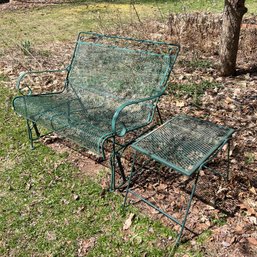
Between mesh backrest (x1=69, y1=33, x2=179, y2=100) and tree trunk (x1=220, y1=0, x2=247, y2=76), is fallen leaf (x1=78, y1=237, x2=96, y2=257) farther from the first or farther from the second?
tree trunk (x1=220, y1=0, x2=247, y2=76)

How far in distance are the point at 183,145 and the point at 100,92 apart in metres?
1.51

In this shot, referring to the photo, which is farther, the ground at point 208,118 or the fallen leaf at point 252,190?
the fallen leaf at point 252,190

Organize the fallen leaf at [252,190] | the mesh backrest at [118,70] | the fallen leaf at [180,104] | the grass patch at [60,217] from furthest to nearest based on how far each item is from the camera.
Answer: the fallen leaf at [180,104] → the mesh backrest at [118,70] → the fallen leaf at [252,190] → the grass patch at [60,217]

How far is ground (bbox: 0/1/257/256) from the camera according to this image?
8.04 feet

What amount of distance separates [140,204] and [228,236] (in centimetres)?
81

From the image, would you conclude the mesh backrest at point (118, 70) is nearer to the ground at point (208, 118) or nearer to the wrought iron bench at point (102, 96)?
the wrought iron bench at point (102, 96)

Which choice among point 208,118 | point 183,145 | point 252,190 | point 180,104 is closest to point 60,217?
point 183,145

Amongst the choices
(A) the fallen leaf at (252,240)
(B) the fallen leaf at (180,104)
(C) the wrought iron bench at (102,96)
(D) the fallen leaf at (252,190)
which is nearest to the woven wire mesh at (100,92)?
(C) the wrought iron bench at (102,96)

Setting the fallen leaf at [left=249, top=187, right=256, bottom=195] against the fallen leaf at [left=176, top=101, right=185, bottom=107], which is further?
the fallen leaf at [left=176, top=101, right=185, bottom=107]

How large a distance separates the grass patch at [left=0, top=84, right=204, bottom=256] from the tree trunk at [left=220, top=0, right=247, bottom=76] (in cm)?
291

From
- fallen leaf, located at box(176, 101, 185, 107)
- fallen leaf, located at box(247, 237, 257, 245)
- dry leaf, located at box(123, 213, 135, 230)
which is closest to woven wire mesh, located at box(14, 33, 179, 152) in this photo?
dry leaf, located at box(123, 213, 135, 230)

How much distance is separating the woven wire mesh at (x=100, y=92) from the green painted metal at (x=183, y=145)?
0.35m

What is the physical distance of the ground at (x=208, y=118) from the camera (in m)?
2.45

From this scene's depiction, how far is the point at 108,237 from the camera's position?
8.23 feet
